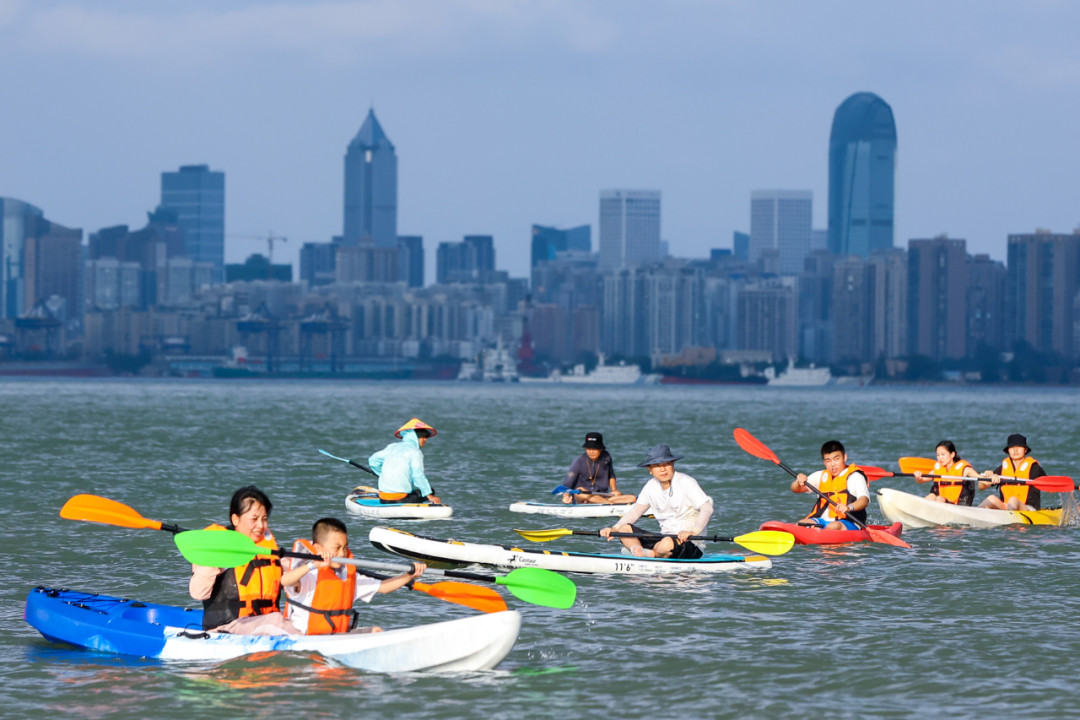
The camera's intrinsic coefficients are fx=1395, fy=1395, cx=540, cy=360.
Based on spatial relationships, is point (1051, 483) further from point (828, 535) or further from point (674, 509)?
point (674, 509)

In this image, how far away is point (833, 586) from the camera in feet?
54.1

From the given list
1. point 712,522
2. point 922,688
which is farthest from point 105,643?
point 712,522

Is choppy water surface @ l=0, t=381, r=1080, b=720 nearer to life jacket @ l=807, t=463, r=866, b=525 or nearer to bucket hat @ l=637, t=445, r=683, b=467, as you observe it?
life jacket @ l=807, t=463, r=866, b=525

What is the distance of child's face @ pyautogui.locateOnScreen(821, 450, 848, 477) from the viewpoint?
709 inches

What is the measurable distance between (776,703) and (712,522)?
12944 mm

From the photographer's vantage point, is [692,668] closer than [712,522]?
Yes

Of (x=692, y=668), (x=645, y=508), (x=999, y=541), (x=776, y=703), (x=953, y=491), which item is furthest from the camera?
A: (x=953, y=491)

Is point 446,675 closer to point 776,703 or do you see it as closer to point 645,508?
point 776,703

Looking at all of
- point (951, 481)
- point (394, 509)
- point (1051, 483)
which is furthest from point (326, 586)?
point (1051, 483)

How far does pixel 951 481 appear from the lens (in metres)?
22.1

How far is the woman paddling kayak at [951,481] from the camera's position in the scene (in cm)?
2175

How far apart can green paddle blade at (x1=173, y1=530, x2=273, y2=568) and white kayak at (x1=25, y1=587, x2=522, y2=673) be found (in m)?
0.85

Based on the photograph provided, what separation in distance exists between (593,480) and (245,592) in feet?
35.5

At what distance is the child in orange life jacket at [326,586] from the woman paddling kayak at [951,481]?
12441 mm
